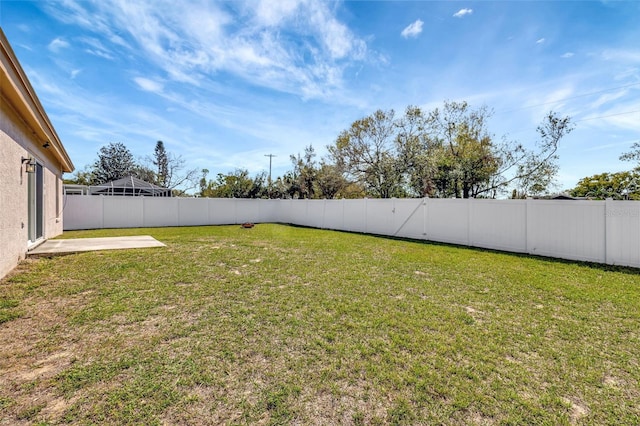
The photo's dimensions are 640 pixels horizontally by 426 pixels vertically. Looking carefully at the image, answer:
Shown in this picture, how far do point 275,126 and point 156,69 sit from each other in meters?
7.95

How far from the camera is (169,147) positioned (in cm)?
2962

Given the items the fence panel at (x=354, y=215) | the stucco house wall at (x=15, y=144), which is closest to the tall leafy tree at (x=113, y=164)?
the fence panel at (x=354, y=215)

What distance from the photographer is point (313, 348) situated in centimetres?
263

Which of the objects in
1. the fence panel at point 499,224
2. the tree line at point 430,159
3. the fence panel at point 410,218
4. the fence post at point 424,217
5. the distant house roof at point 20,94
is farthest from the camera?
the tree line at point 430,159

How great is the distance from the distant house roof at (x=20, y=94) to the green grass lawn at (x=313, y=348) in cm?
274

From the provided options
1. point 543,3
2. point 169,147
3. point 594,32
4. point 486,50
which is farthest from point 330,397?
point 169,147

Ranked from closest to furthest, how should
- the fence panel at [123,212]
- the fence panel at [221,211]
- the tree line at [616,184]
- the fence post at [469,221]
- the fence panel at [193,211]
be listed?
1. the fence post at [469,221]
2. the fence panel at [123,212]
3. the fence panel at [193,211]
4. the fence panel at [221,211]
5. the tree line at [616,184]

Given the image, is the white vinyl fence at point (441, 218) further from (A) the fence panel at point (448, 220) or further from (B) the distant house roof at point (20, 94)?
(B) the distant house roof at point (20, 94)

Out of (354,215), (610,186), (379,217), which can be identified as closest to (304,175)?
(354,215)

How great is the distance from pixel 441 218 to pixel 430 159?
7.28 meters

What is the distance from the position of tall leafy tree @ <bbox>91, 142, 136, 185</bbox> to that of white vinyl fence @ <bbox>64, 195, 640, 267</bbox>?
20.6m

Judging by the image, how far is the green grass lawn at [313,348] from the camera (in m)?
1.86

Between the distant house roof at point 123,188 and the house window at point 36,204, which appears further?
the distant house roof at point 123,188

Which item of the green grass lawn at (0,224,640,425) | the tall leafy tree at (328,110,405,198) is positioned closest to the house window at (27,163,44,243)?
the green grass lawn at (0,224,640,425)
